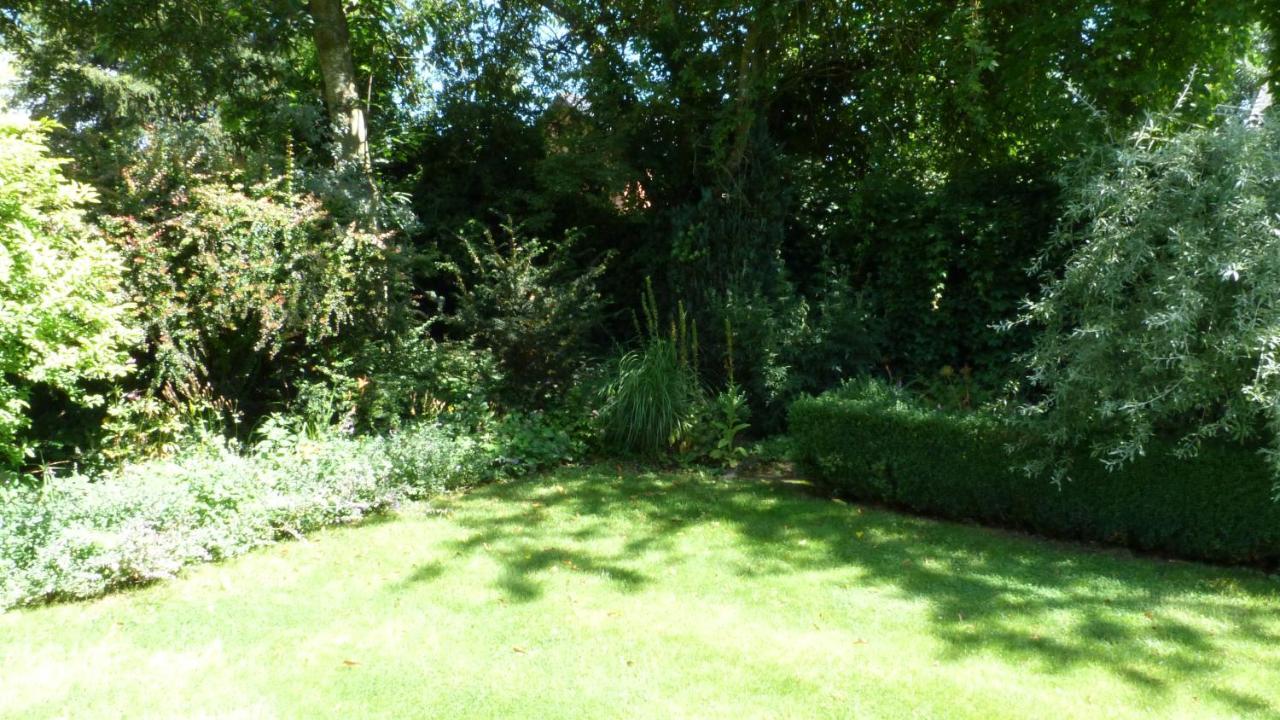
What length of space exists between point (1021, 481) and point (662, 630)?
2992 mm

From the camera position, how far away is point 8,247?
214 inches

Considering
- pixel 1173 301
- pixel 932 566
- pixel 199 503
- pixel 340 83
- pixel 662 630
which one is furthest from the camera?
pixel 340 83

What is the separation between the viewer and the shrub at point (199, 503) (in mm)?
4820

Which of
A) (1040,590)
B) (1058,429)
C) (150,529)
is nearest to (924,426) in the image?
(1058,429)

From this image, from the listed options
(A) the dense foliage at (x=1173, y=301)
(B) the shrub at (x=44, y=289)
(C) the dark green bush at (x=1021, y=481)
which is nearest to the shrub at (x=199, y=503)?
(B) the shrub at (x=44, y=289)

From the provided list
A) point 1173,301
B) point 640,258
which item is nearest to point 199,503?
point 640,258

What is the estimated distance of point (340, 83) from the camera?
909 centimetres

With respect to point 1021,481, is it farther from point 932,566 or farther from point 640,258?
point 640,258

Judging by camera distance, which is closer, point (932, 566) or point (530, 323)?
point (932, 566)

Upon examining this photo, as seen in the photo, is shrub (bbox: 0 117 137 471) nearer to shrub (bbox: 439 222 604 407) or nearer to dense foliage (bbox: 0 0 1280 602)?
dense foliage (bbox: 0 0 1280 602)

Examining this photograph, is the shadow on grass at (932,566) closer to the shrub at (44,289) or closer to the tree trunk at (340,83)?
the shrub at (44,289)

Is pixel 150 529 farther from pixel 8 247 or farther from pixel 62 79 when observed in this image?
pixel 62 79

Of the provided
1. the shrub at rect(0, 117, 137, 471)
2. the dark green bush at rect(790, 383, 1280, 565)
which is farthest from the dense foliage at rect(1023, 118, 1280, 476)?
Result: the shrub at rect(0, 117, 137, 471)

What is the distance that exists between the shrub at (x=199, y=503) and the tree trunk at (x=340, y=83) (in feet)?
12.0
